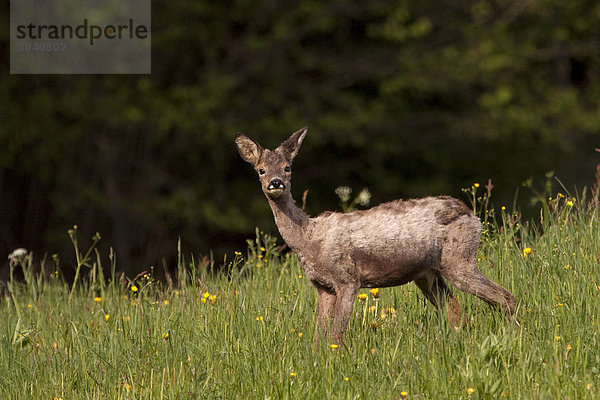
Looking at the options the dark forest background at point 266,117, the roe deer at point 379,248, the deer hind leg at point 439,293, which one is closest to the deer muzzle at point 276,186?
the roe deer at point 379,248

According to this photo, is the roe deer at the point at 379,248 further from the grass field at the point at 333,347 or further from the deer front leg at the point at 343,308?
the grass field at the point at 333,347

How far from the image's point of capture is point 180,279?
7.71 m

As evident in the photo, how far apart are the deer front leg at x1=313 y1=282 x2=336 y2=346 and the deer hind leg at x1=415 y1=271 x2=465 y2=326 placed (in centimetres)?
55

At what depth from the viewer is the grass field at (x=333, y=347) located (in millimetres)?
4926

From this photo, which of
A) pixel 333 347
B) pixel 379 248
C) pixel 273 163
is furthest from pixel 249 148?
pixel 333 347

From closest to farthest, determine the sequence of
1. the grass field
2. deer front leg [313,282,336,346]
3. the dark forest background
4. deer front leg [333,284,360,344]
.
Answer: the grass field, deer front leg [333,284,360,344], deer front leg [313,282,336,346], the dark forest background

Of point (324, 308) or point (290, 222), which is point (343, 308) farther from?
point (290, 222)

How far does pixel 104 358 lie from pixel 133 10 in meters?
8.80

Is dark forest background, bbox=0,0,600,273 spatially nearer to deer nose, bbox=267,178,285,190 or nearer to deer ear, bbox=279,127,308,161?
deer ear, bbox=279,127,308,161

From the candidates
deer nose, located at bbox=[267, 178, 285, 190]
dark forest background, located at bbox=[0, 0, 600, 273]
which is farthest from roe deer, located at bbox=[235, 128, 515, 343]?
dark forest background, located at bbox=[0, 0, 600, 273]

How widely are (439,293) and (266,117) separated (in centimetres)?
927

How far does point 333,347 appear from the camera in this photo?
205 inches

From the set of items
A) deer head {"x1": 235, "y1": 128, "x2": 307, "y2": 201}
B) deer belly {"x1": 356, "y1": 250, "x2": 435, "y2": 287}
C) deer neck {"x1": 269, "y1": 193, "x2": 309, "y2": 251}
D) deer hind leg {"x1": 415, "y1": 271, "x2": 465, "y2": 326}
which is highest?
deer head {"x1": 235, "y1": 128, "x2": 307, "y2": 201}

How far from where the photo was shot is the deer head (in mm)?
5578
